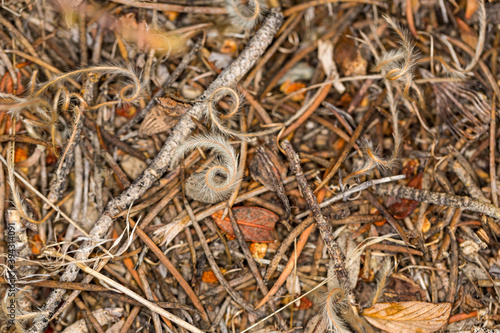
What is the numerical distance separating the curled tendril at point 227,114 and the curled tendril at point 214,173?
8 cm

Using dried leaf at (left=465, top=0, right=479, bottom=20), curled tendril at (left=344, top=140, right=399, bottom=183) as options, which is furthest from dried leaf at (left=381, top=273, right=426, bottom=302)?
dried leaf at (left=465, top=0, right=479, bottom=20)

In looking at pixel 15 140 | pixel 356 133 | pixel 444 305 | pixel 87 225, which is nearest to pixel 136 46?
pixel 15 140

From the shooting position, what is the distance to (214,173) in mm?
2418

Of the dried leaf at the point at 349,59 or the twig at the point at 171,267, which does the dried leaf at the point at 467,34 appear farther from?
the twig at the point at 171,267

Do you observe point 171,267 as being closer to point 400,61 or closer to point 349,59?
point 349,59

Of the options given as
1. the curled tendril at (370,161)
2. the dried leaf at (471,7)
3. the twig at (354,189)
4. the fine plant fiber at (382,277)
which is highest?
the dried leaf at (471,7)

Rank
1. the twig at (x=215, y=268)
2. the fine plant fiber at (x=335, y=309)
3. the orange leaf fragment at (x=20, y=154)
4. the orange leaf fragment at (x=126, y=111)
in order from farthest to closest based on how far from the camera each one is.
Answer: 1. the orange leaf fragment at (x=126, y=111)
2. the orange leaf fragment at (x=20, y=154)
3. the twig at (x=215, y=268)
4. the fine plant fiber at (x=335, y=309)

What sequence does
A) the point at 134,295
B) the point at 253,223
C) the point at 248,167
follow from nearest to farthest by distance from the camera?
the point at 134,295 → the point at 253,223 → the point at 248,167

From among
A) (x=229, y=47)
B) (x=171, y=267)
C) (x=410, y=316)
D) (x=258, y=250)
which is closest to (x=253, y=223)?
(x=258, y=250)

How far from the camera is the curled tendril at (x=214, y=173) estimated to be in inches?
93.4

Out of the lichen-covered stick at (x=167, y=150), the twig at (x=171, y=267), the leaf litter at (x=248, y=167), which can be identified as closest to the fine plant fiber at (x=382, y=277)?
the leaf litter at (x=248, y=167)

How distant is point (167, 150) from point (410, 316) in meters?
2.04

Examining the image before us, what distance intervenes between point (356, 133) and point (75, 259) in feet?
7.07

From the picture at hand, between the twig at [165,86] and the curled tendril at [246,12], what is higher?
the curled tendril at [246,12]
